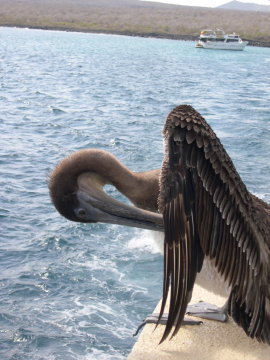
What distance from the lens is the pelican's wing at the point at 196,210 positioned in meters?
3.67

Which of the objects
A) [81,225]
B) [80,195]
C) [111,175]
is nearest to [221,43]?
[81,225]

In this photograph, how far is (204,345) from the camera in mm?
4574

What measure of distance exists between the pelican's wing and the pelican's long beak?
0.37 meters

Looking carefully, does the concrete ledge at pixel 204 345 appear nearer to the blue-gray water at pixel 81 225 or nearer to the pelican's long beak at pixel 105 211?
the pelican's long beak at pixel 105 211

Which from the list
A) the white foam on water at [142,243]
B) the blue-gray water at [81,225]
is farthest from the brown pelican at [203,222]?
the white foam on water at [142,243]

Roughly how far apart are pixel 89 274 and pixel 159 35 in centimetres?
9964

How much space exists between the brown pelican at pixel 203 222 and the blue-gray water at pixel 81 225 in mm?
2576

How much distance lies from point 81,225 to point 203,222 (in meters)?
6.75

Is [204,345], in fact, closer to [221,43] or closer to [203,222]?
[203,222]

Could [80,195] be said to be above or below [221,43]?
above

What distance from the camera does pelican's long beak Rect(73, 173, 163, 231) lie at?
164 inches

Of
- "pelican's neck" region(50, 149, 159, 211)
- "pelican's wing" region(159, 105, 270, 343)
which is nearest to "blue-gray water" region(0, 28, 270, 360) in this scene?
"pelican's neck" region(50, 149, 159, 211)

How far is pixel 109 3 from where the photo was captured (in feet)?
538

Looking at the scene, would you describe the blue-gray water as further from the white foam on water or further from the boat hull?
the boat hull
